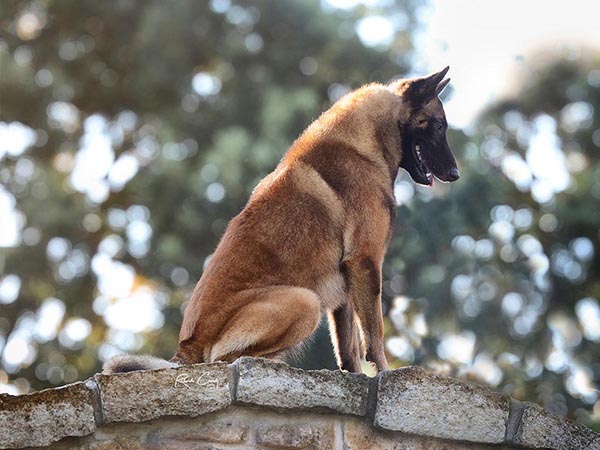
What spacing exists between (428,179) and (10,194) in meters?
9.56

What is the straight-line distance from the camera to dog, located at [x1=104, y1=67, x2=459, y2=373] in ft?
14.8

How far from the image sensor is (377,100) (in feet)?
17.9

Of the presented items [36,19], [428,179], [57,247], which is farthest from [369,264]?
[36,19]

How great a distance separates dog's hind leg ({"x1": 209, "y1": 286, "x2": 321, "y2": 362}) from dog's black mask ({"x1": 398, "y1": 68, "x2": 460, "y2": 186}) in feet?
4.18

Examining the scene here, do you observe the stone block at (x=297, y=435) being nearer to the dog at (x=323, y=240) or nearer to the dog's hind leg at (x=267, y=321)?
the dog at (x=323, y=240)

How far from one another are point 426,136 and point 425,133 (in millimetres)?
17

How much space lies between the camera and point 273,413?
360 cm

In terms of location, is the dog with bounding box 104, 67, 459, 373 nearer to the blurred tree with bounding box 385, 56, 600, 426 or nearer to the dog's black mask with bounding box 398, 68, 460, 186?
the dog's black mask with bounding box 398, 68, 460, 186

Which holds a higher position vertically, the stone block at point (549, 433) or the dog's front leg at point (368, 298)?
the dog's front leg at point (368, 298)

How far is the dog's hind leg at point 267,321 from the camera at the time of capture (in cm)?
447

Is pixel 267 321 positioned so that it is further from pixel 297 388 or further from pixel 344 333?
pixel 297 388

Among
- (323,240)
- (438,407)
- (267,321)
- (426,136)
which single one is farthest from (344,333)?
(438,407)

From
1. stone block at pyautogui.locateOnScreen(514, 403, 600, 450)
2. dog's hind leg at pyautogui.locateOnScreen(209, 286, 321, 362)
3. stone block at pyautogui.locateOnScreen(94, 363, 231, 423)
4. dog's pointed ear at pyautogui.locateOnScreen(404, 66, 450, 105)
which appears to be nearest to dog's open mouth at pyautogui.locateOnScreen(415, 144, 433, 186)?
dog's pointed ear at pyautogui.locateOnScreen(404, 66, 450, 105)

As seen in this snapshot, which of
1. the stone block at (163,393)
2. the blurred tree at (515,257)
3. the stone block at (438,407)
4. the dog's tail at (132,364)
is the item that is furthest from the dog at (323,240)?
the blurred tree at (515,257)
